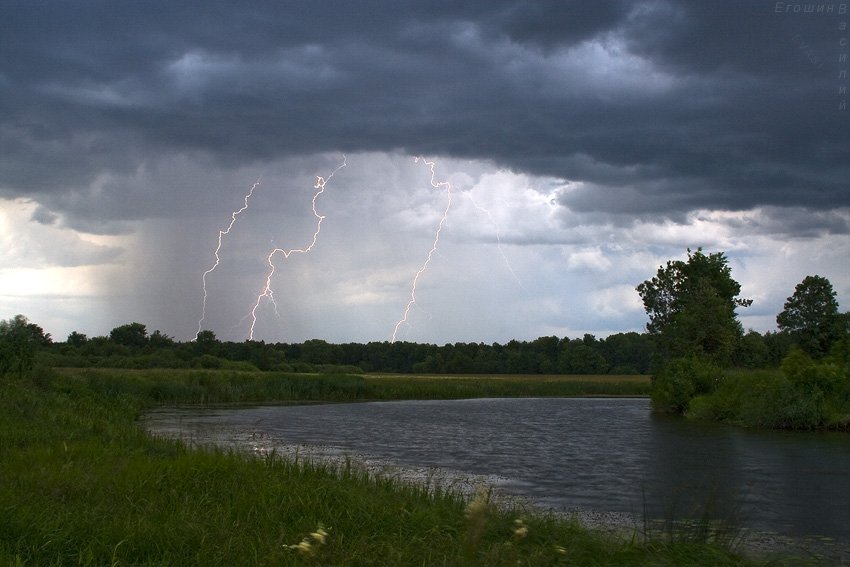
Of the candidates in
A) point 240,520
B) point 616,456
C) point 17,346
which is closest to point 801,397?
point 616,456

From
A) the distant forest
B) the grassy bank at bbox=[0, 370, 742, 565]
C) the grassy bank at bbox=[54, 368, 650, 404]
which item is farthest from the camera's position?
the distant forest

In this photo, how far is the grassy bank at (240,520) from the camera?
8.42 m

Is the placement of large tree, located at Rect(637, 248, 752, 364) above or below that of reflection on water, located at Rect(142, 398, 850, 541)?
above

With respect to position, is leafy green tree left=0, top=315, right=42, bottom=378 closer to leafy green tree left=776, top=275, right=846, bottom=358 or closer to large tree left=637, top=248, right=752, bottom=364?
large tree left=637, top=248, right=752, bottom=364

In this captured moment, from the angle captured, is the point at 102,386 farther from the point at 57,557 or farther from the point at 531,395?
the point at 531,395

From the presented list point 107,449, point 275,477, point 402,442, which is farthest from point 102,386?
point 275,477

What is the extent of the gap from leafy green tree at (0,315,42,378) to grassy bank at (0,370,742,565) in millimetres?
26212

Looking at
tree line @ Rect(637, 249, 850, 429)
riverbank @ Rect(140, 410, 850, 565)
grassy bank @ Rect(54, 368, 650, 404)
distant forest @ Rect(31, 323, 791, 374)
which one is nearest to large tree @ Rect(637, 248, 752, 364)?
tree line @ Rect(637, 249, 850, 429)

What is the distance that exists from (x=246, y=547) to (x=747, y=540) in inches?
329

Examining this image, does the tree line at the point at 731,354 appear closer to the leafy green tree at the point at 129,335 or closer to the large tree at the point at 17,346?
the large tree at the point at 17,346

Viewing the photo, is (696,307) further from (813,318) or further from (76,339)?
(76,339)

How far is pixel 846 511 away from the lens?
16312mm

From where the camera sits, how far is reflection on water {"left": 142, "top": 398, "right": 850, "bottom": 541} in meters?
16.5

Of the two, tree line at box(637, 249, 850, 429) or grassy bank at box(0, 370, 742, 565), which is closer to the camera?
grassy bank at box(0, 370, 742, 565)
